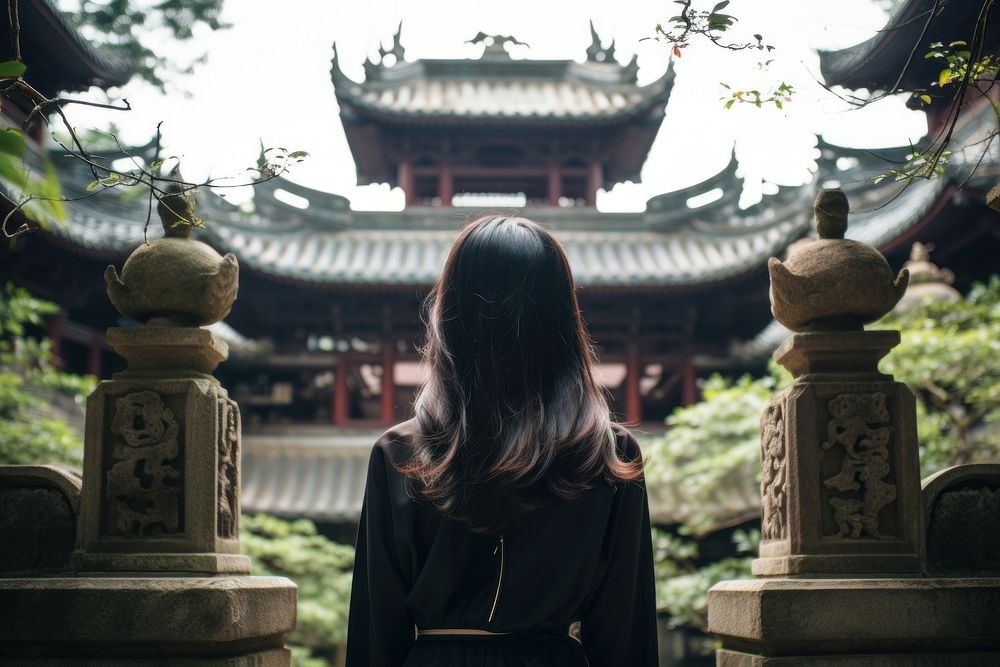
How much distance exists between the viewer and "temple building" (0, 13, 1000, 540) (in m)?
12.1

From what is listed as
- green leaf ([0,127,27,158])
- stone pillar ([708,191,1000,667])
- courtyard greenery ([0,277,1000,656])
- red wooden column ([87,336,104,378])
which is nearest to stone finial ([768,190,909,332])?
stone pillar ([708,191,1000,667])

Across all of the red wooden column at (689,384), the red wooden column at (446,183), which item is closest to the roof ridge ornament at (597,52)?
the red wooden column at (446,183)

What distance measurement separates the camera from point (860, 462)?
317cm

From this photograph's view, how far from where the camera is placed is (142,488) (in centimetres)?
314

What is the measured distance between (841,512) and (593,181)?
13.3 m

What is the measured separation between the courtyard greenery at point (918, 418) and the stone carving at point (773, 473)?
3.13m

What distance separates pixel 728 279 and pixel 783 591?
970 centimetres

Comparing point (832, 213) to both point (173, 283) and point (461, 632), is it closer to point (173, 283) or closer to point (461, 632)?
point (461, 632)

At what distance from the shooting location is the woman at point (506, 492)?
2076 mm

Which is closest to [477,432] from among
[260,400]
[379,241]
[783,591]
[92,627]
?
[783,591]

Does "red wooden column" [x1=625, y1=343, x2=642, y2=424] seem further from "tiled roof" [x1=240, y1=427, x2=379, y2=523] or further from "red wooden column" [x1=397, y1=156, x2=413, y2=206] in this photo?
"red wooden column" [x1=397, y1=156, x2=413, y2=206]

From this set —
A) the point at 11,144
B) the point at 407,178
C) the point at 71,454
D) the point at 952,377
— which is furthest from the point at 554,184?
the point at 11,144

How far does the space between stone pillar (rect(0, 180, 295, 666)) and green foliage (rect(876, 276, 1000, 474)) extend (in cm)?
510

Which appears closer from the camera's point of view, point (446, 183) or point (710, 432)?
point (710, 432)
